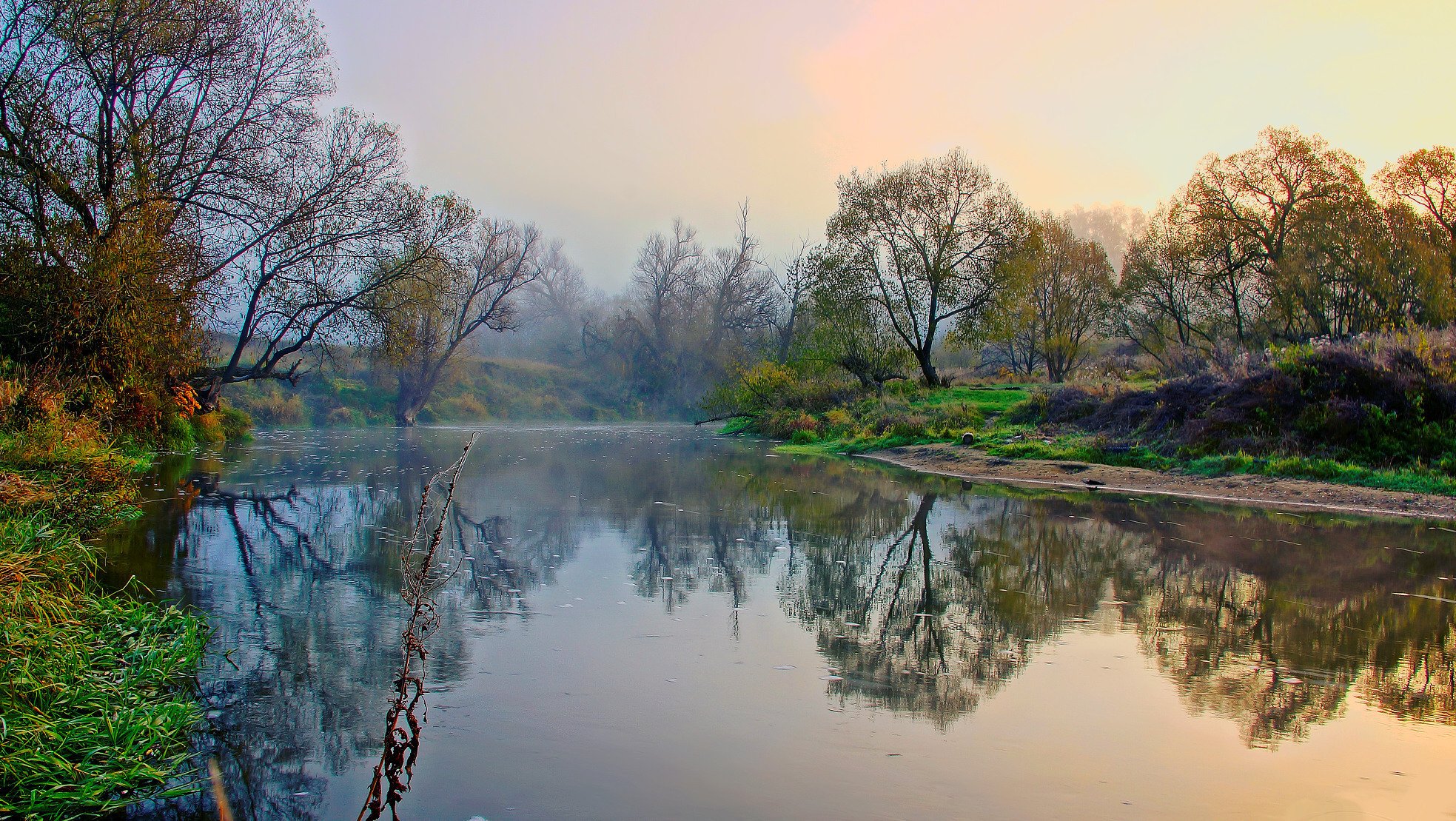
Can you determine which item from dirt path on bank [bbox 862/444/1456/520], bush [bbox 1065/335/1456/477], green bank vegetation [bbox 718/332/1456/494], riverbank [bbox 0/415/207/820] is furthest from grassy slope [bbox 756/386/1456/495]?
riverbank [bbox 0/415/207/820]

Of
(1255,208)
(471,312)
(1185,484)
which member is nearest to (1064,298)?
(1255,208)

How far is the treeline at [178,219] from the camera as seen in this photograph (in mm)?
12320

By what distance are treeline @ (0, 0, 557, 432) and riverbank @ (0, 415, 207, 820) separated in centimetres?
487

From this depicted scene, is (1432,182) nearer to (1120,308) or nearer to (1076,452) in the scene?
(1120,308)

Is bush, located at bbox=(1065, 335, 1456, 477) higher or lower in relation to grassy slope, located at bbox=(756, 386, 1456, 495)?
higher

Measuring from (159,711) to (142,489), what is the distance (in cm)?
1216

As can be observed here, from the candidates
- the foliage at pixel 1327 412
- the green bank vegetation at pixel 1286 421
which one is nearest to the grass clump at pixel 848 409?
the green bank vegetation at pixel 1286 421

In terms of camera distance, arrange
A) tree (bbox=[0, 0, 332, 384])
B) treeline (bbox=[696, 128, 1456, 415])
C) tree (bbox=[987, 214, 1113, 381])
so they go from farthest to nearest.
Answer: tree (bbox=[987, 214, 1113, 381]) → treeline (bbox=[696, 128, 1456, 415]) → tree (bbox=[0, 0, 332, 384])

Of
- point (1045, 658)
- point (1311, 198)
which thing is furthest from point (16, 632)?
point (1311, 198)

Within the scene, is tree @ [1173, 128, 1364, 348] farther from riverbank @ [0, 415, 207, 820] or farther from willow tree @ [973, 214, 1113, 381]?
riverbank @ [0, 415, 207, 820]

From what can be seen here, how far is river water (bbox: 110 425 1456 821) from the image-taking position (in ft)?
12.8

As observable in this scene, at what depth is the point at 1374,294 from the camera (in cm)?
2909

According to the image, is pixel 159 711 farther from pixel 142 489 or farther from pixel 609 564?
pixel 142 489

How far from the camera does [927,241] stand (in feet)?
118
